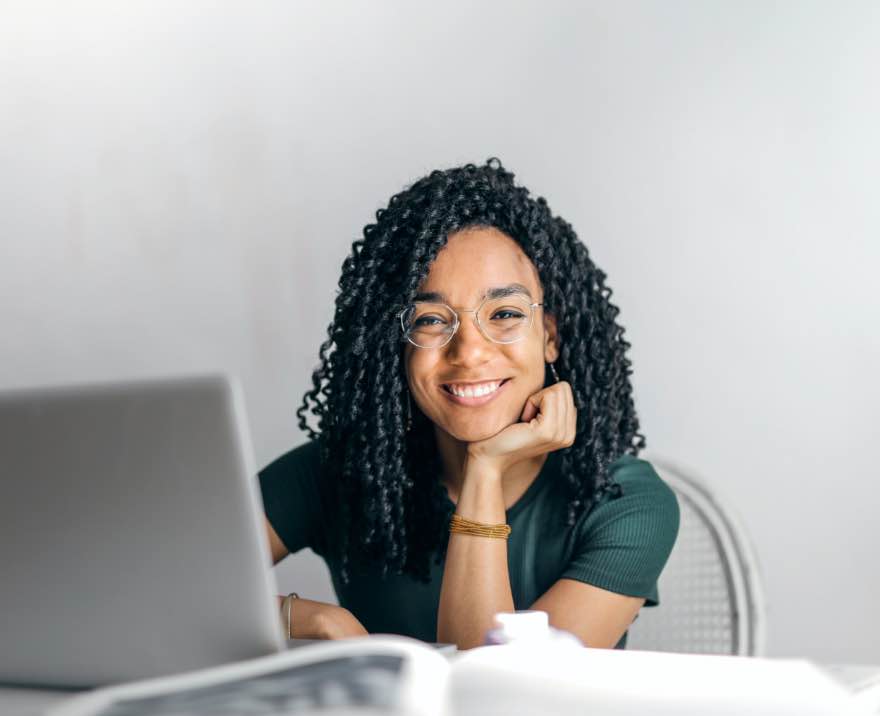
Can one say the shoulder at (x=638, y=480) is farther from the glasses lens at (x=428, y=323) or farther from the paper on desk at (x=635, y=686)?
the paper on desk at (x=635, y=686)

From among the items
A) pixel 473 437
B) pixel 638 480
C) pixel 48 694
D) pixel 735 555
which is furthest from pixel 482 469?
pixel 48 694

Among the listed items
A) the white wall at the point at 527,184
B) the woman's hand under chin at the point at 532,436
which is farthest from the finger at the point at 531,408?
the white wall at the point at 527,184

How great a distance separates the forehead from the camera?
151cm

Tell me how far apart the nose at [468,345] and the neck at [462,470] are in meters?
0.17

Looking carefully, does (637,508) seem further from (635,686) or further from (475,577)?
(635,686)

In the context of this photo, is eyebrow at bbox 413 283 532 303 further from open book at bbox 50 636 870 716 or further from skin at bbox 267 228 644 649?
open book at bbox 50 636 870 716

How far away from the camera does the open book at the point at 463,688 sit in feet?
1.96

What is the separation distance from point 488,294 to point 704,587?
0.66 m

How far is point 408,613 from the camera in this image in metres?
1.57

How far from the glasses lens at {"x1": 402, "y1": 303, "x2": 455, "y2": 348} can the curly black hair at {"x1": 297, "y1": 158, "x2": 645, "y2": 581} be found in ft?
0.09

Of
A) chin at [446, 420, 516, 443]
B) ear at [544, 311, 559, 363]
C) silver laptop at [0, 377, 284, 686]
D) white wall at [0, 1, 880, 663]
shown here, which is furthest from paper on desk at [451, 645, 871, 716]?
white wall at [0, 1, 880, 663]

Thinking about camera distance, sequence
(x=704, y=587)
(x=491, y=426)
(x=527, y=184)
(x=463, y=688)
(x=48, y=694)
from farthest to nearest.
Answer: (x=527, y=184), (x=704, y=587), (x=491, y=426), (x=48, y=694), (x=463, y=688)

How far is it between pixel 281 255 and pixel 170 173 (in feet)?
1.16

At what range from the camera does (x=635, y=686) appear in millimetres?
698
